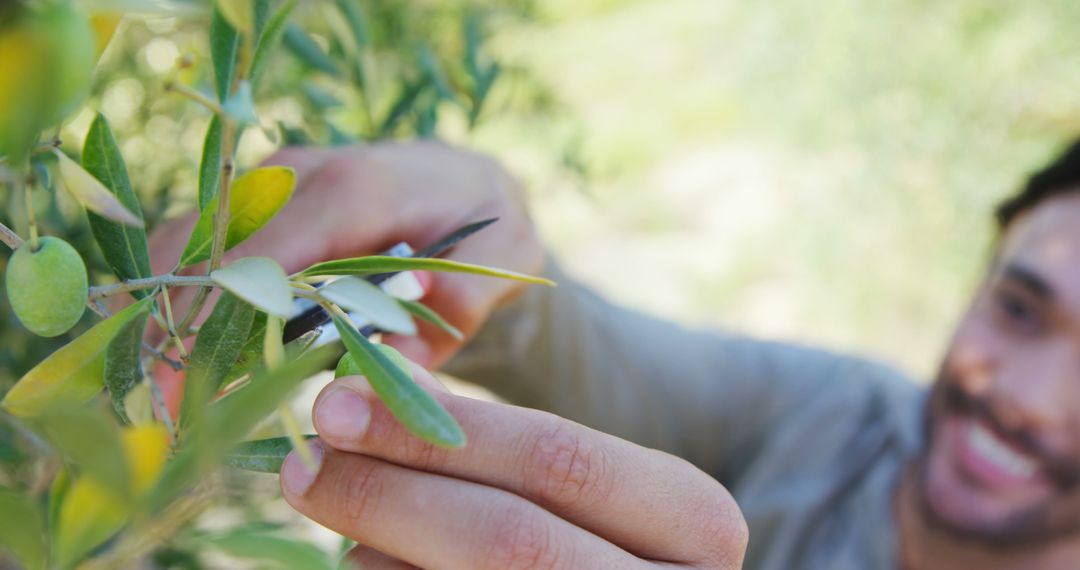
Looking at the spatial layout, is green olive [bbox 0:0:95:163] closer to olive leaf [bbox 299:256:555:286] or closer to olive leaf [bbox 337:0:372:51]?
olive leaf [bbox 299:256:555:286]

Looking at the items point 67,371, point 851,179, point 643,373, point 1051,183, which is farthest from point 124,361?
point 851,179

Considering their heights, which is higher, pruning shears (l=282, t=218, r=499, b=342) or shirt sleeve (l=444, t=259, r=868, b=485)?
pruning shears (l=282, t=218, r=499, b=342)

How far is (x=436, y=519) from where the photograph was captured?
0.87 feet

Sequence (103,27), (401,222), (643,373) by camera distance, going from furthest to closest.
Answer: (643,373), (401,222), (103,27)

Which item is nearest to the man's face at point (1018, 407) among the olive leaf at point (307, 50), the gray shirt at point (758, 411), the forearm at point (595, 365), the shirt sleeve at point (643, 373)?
the gray shirt at point (758, 411)

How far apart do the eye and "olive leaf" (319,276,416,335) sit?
139 centimetres

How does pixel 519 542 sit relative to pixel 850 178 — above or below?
above

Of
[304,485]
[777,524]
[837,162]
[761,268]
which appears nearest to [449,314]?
[304,485]

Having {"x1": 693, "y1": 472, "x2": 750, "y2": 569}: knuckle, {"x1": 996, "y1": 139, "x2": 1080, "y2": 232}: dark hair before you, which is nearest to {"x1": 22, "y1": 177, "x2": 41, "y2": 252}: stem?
{"x1": 693, "y1": 472, "x2": 750, "y2": 569}: knuckle

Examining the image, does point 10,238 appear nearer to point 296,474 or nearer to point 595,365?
point 296,474

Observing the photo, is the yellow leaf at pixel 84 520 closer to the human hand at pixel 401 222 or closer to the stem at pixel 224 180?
the stem at pixel 224 180

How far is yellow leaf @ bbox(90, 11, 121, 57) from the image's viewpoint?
0.23 m

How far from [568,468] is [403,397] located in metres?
0.08

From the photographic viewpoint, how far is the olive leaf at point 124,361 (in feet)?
0.73
